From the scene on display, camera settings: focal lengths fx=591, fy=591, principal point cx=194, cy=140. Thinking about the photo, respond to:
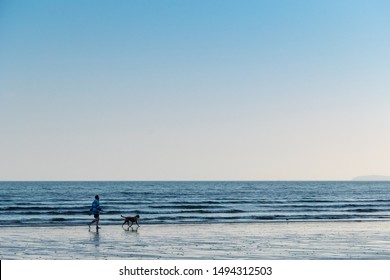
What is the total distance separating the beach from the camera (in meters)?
16.1

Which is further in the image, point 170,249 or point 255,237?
point 255,237

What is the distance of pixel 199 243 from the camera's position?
18.7 m

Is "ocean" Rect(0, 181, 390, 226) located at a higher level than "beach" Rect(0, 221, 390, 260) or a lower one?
higher

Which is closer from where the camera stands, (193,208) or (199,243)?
(199,243)

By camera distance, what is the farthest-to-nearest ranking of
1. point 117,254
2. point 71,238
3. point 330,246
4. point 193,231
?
point 193,231, point 71,238, point 330,246, point 117,254

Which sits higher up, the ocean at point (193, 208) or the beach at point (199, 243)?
the ocean at point (193, 208)

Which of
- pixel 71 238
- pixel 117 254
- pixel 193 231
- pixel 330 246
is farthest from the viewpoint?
pixel 193 231

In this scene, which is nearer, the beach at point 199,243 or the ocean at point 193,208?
the beach at point 199,243

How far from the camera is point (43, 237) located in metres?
20.9

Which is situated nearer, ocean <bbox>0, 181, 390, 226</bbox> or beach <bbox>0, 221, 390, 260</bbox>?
beach <bbox>0, 221, 390, 260</bbox>

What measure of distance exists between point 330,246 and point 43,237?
32.6 feet

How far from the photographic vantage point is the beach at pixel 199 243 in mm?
16094
